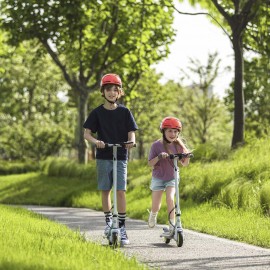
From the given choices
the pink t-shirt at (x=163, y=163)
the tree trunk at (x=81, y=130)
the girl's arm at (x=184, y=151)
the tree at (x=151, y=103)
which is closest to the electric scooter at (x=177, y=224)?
the girl's arm at (x=184, y=151)

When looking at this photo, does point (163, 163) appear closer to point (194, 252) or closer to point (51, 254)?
point (194, 252)

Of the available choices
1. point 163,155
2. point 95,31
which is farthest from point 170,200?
point 95,31

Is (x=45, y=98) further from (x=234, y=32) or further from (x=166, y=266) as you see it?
(x=166, y=266)

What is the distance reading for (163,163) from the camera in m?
8.55

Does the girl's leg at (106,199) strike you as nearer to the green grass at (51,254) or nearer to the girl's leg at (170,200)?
the girl's leg at (170,200)

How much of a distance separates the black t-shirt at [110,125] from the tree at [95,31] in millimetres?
14680

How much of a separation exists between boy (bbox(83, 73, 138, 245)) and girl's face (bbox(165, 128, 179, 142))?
53 centimetres

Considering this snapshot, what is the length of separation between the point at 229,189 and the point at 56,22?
1318cm

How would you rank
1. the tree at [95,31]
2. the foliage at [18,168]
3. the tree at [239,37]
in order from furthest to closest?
the foliage at [18,168] → the tree at [95,31] → the tree at [239,37]

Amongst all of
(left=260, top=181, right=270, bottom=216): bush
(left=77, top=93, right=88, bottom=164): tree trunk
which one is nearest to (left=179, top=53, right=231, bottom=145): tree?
(left=77, top=93, right=88, bottom=164): tree trunk

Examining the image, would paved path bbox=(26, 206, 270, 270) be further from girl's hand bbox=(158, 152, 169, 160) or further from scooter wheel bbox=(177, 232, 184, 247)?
girl's hand bbox=(158, 152, 169, 160)

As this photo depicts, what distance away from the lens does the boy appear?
7961 millimetres

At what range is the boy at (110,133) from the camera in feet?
26.1

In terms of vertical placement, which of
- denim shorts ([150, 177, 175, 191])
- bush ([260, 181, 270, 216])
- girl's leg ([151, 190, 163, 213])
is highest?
denim shorts ([150, 177, 175, 191])
